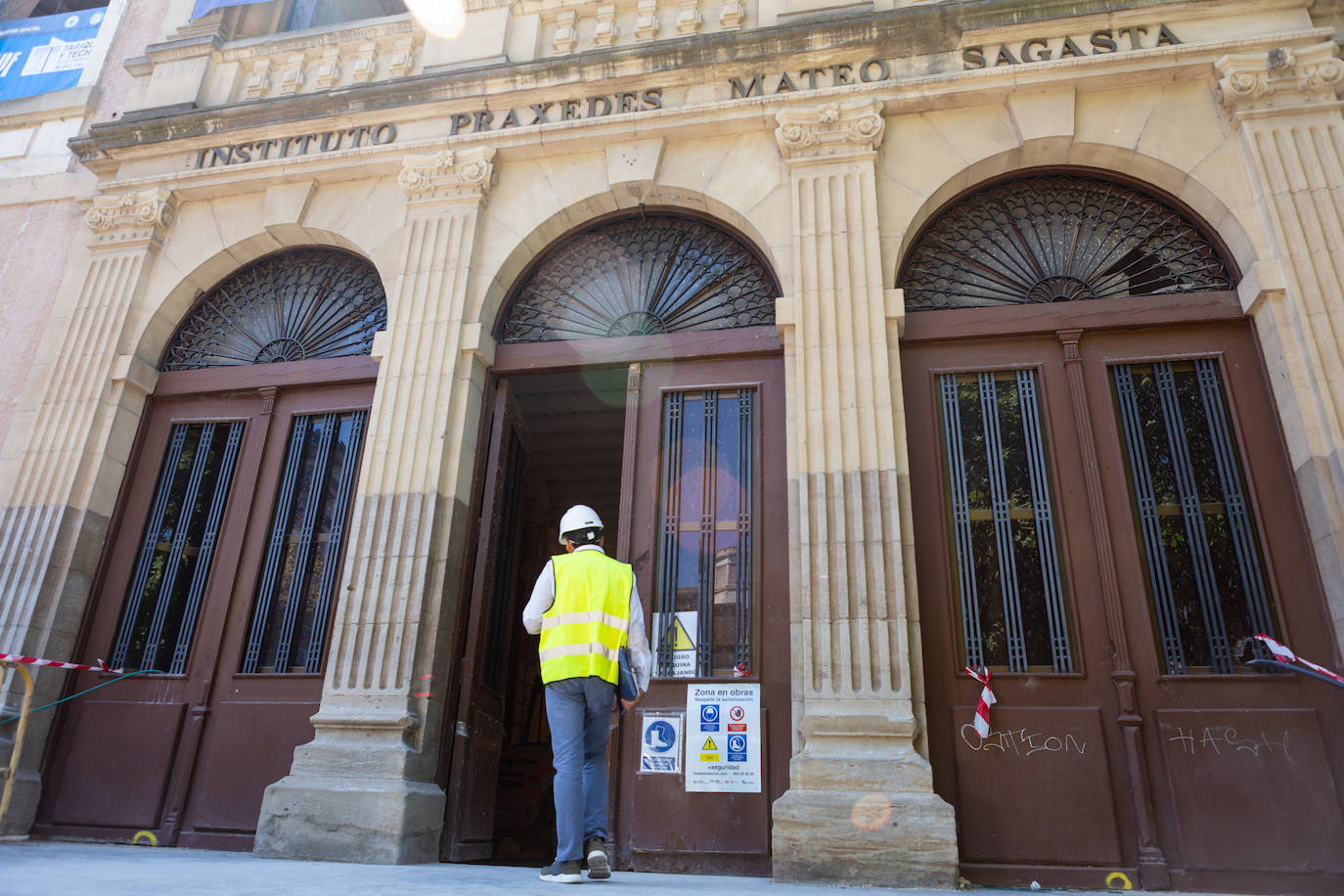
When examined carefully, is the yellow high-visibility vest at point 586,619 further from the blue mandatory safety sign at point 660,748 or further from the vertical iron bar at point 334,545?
the vertical iron bar at point 334,545

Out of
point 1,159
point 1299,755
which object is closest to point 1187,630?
point 1299,755

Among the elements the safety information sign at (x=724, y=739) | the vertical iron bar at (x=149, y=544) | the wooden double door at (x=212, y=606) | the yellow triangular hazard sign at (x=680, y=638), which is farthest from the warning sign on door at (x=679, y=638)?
the vertical iron bar at (x=149, y=544)

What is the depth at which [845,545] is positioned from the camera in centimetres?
671

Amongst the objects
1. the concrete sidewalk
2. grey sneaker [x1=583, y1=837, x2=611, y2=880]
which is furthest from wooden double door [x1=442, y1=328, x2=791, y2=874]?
grey sneaker [x1=583, y1=837, x2=611, y2=880]

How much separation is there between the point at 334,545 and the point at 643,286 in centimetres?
374

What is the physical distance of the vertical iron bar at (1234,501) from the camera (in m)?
6.51

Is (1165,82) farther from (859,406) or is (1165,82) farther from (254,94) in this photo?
(254,94)

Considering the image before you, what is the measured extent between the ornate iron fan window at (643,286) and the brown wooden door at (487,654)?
93cm

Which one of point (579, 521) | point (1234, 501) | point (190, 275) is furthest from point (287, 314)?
point (1234, 501)

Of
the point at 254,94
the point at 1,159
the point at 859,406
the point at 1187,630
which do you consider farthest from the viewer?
the point at 1,159

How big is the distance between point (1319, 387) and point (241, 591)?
8899 mm

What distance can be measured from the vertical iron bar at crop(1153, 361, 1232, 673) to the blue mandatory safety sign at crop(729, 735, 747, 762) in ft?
11.1

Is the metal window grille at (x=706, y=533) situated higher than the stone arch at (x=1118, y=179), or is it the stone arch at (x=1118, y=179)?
the stone arch at (x=1118, y=179)

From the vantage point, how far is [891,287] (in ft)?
24.8
